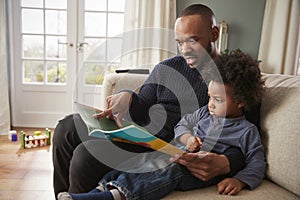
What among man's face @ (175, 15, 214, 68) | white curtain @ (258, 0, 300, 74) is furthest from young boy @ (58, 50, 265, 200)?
white curtain @ (258, 0, 300, 74)

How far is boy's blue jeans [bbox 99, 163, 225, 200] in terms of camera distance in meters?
0.80

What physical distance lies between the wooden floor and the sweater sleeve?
114 cm

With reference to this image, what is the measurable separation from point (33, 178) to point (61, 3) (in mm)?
1840

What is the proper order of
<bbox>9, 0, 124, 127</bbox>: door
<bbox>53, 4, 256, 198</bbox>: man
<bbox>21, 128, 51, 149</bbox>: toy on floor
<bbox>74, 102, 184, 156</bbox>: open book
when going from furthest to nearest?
<bbox>9, 0, 124, 127</bbox>: door, <bbox>21, 128, 51, 149</bbox>: toy on floor, <bbox>53, 4, 256, 198</bbox>: man, <bbox>74, 102, 184, 156</bbox>: open book

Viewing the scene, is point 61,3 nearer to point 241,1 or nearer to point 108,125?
point 241,1

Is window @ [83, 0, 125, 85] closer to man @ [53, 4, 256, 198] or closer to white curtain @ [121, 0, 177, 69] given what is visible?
white curtain @ [121, 0, 177, 69]

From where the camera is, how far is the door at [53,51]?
115 inches

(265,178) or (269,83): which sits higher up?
(269,83)

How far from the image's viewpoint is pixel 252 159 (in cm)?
88

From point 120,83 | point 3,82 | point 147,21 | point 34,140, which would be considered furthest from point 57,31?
point 120,83

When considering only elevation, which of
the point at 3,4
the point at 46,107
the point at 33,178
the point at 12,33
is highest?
the point at 3,4

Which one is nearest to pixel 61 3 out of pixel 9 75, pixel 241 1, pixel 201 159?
pixel 9 75

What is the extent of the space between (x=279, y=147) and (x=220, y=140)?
17 centimetres

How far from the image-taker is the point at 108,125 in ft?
3.39
